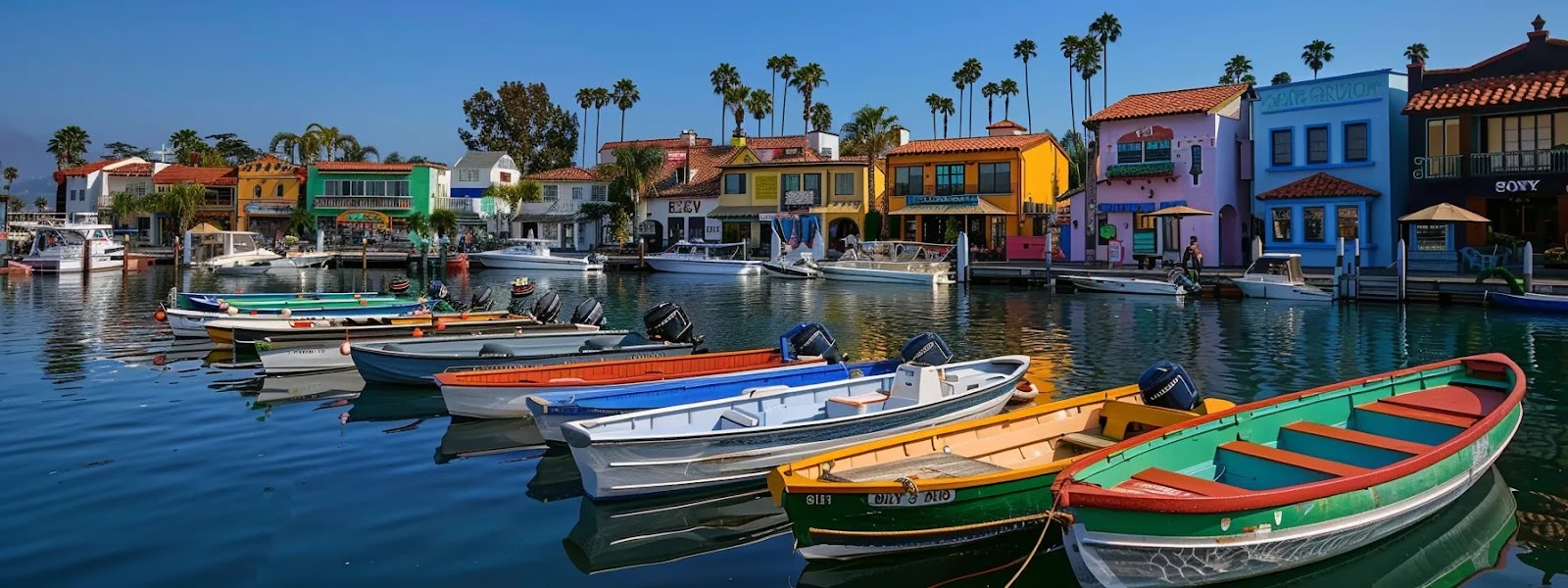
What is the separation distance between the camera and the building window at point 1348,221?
40.9 metres

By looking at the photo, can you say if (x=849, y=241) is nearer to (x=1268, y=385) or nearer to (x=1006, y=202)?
(x=1006, y=202)

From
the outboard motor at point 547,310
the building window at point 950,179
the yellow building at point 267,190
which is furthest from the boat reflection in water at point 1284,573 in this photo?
the yellow building at point 267,190

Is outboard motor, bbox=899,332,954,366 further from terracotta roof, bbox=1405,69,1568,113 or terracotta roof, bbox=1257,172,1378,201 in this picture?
terracotta roof, bbox=1257,172,1378,201

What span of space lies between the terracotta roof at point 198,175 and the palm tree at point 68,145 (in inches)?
824

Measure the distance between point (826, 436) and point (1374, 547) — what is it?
5.24 metres

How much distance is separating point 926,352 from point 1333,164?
34.7 m

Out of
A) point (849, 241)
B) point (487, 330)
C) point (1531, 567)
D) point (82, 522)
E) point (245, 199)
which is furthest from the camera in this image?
point (245, 199)

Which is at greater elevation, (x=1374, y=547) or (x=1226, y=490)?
(x=1226, y=490)

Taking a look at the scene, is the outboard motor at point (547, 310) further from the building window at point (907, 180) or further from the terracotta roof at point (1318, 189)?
the building window at point (907, 180)

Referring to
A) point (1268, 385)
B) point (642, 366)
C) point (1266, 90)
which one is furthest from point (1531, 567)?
point (1266, 90)

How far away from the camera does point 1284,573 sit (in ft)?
26.9

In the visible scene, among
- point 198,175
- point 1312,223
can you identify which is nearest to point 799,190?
point 1312,223

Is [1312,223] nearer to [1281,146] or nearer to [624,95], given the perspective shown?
[1281,146]

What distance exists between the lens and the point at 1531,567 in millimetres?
8641
